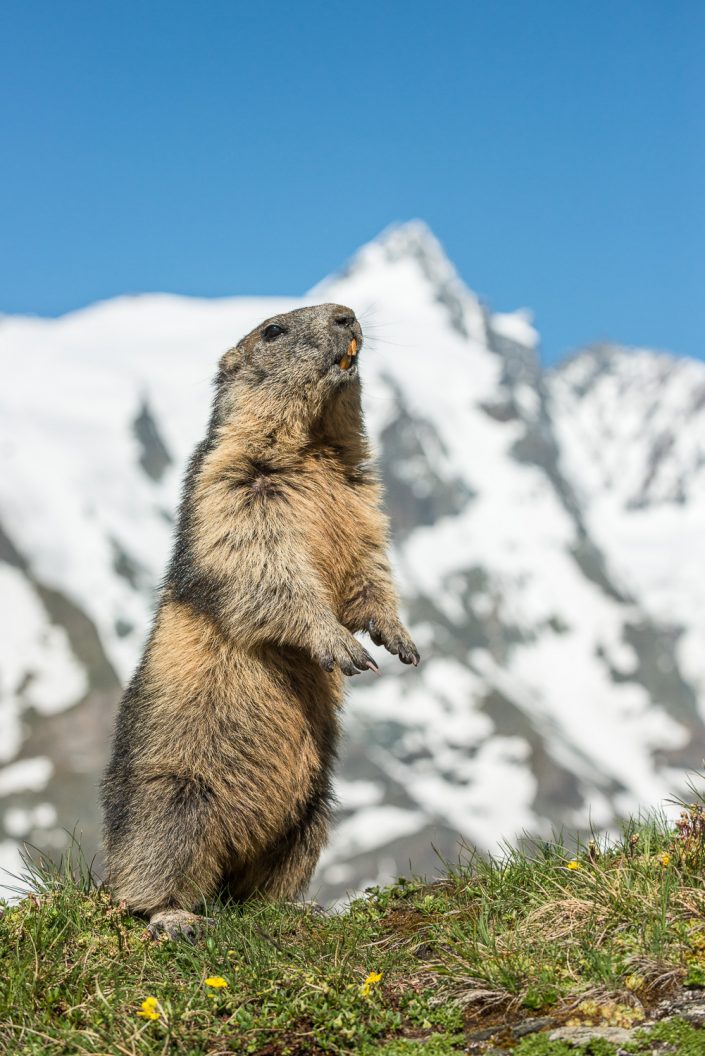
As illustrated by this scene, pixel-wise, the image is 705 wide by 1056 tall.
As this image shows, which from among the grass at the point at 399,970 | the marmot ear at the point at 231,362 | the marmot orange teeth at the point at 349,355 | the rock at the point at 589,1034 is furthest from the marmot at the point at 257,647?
the rock at the point at 589,1034

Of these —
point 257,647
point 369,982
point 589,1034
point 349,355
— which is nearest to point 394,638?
point 257,647

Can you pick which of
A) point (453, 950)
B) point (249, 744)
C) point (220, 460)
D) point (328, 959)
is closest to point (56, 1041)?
point (328, 959)

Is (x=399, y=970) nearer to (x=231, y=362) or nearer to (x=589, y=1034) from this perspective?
(x=589, y=1034)

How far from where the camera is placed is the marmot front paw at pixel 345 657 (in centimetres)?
897

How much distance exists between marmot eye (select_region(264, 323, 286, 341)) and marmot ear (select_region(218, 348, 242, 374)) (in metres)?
0.36

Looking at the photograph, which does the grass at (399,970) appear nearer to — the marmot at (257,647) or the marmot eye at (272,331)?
the marmot at (257,647)

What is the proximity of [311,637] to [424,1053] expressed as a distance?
3783 millimetres

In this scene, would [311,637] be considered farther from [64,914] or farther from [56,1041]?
[56,1041]

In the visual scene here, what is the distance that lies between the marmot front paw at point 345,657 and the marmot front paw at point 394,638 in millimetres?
714

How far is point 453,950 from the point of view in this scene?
693 centimetres

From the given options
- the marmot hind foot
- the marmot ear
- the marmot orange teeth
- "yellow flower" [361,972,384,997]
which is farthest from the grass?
the marmot ear

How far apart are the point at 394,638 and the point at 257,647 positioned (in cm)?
131

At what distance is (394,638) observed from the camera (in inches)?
395

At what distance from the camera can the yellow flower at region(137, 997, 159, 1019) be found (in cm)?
631
